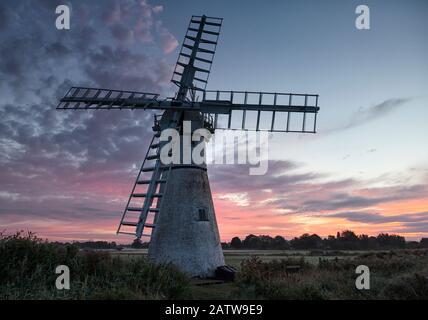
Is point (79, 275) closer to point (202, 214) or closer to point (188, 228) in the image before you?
point (188, 228)

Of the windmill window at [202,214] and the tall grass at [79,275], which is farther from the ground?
the windmill window at [202,214]

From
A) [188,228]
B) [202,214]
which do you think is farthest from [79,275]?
[202,214]

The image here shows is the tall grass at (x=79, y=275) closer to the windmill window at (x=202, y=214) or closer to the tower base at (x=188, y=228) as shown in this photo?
the tower base at (x=188, y=228)

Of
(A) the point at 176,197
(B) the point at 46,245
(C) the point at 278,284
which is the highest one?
(A) the point at 176,197

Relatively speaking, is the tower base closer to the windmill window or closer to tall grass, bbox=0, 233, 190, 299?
the windmill window

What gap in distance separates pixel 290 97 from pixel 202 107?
5839 mm

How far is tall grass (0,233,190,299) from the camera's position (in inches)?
421

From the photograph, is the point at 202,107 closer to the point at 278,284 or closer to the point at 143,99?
the point at 143,99

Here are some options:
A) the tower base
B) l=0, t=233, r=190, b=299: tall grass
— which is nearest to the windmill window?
the tower base

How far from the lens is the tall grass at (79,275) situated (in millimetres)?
10703

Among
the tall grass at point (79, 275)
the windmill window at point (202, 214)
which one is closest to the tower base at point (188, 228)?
the windmill window at point (202, 214)
